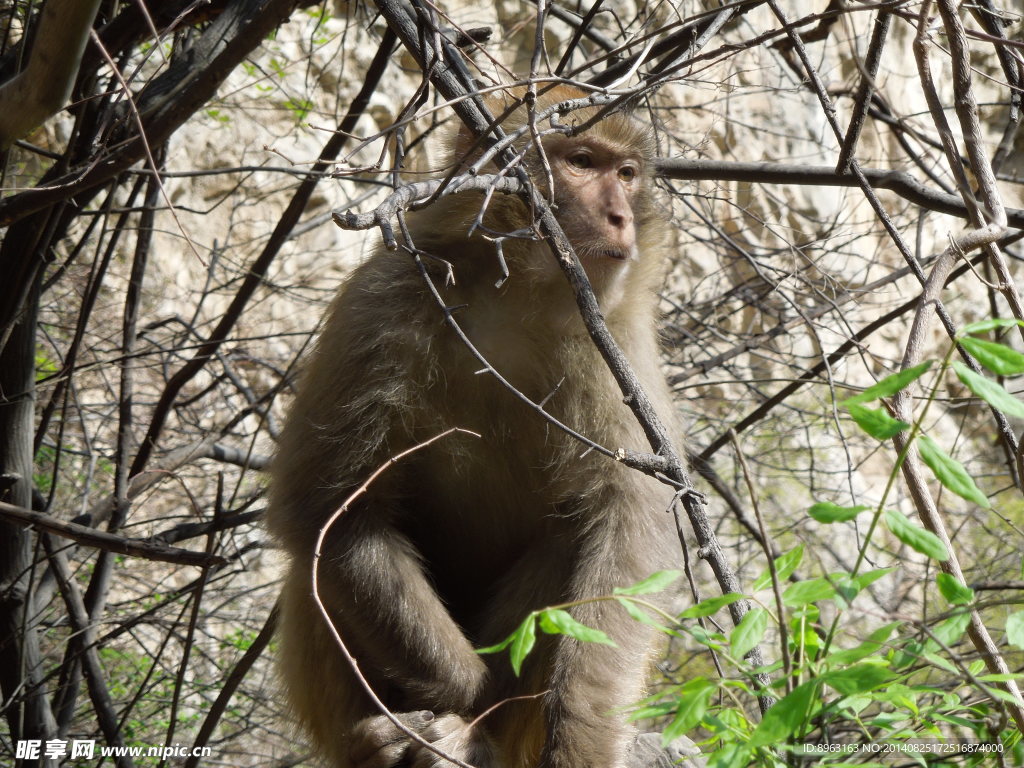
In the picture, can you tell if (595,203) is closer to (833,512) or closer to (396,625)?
(396,625)

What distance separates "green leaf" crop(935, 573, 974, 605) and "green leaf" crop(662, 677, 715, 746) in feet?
1.22

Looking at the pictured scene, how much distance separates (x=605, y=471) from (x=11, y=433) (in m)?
2.13

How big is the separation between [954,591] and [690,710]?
0.43 metres

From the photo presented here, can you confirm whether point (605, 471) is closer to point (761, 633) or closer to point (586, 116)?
point (586, 116)

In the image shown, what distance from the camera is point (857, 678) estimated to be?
1355 millimetres

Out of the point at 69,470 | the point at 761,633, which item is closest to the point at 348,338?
the point at 761,633

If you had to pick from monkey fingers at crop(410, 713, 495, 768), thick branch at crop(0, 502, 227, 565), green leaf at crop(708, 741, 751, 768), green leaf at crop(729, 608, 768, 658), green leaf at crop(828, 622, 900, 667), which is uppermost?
thick branch at crop(0, 502, 227, 565)

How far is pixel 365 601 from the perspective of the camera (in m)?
2.99

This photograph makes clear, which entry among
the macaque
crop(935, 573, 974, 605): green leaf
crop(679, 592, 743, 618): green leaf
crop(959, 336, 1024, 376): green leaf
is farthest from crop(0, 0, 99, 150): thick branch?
crop(935, 573, 974, 605): green leaf

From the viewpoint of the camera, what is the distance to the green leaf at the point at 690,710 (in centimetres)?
142

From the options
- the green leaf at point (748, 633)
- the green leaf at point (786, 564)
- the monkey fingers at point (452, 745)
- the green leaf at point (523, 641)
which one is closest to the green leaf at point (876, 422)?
the green leaf at point (786, 564)

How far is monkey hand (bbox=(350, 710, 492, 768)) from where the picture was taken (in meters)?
2.79

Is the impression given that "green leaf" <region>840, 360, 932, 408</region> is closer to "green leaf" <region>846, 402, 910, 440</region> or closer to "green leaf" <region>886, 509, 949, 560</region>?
"green leaf" <region>846, 402, 910, 440</region>

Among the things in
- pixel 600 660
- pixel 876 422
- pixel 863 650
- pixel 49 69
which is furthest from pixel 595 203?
pixel 863 650
